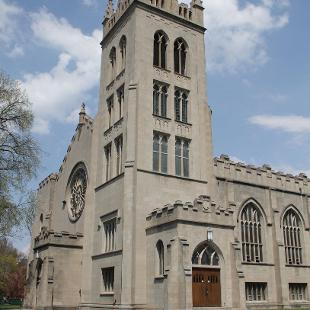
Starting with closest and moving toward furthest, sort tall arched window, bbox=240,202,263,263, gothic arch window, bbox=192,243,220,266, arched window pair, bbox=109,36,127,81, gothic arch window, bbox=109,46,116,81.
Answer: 1. gothic arch window, bbox=192,243,220,266
2. tall arched window, bbox=240,202,263,263
3. arched window pair, bbox=109,36,127,81
4. gothic arch window, bbox=109,46,116,81

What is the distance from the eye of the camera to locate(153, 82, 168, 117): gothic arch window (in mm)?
32438

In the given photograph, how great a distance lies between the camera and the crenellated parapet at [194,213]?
25172mm

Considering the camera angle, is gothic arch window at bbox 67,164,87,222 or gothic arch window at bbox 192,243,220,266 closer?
gothic arch window at bbox 192,243,220,266

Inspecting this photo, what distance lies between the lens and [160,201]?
97.0ft

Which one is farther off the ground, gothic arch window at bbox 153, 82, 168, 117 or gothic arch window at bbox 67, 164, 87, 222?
gothic arch window at bbox 153, 82, 168, 117

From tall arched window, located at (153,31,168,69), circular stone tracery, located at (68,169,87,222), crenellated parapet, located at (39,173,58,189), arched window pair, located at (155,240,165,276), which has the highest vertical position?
tall arched window, located at (153,31,168,69)

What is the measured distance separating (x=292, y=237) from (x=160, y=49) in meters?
18.4

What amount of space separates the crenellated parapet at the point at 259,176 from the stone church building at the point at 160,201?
0.11 m

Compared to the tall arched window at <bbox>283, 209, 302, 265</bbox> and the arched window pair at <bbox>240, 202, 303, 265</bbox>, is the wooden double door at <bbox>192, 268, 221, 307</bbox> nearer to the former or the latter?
the arched window pair at <bbox>240, 202, 303, 265</bbox>

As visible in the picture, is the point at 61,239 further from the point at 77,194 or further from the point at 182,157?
the point at 182,157

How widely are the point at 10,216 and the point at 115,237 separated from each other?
8.92m

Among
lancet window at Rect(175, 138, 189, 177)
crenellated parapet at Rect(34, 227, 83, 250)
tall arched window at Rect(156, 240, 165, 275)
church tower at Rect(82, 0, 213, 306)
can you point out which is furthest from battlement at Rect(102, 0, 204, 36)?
tall arched window at Rect(156, 240, 165, 275)

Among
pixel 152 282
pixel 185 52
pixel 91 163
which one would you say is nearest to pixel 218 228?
Answer: pixel 152 282

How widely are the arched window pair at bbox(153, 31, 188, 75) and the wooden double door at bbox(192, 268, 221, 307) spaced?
16.0m
